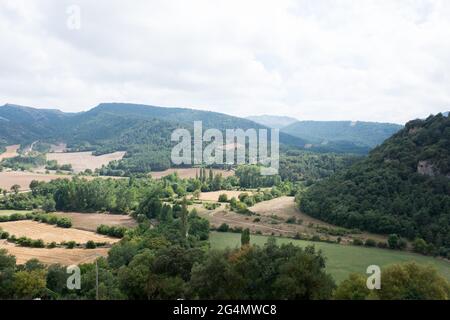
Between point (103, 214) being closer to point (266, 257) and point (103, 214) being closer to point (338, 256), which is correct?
point (338, 256)

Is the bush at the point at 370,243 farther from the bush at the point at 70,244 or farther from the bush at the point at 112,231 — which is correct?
the bush at the point at 70,244

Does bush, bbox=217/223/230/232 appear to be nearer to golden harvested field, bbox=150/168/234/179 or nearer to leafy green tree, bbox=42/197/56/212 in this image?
leafy green tree, bbox=42/197/56/212

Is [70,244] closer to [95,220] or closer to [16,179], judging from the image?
[95,220]

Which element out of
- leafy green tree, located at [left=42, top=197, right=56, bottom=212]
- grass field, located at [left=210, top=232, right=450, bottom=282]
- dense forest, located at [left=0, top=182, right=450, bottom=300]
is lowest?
grass field, located at [left=210, top=232, right=450, bottom=282]

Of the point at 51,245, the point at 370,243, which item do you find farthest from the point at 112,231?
the point at 370,243

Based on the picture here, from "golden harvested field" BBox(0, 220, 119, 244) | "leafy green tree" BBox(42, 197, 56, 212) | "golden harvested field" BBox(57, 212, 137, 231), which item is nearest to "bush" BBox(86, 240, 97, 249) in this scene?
"golden harvested field" BBox(0, 220, 119, 244)

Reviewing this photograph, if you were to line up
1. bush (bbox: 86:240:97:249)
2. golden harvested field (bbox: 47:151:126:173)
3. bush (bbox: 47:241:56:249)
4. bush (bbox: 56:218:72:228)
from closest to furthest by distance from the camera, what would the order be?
bush (bbox: 86:240:97:249), bush (bbox: 47:241:56:249), bush (bbox: 56:218:72:228), golden harvested field (bbox: 47:151:126:173)

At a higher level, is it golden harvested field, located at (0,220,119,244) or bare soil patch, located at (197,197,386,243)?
bare soil patch, located at (197,197,386,243)
